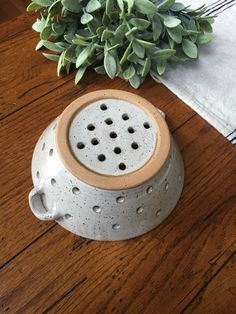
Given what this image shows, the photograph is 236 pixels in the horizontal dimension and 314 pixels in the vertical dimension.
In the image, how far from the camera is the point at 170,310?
432 millimetres

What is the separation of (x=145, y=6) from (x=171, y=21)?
5 cm

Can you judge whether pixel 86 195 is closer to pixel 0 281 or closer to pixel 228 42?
pixel 0 281

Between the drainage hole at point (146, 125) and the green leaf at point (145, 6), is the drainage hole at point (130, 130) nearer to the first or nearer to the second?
the drainage hole at point (146, 125)

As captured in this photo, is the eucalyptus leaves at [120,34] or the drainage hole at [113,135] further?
the eucalyptus leaves at [120,34]

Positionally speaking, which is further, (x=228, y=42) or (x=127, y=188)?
(x=228, y=42)

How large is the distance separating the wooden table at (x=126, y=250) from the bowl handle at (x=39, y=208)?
0.08 ft

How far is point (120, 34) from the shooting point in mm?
553

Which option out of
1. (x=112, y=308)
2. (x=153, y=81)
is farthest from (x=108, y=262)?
(x=153, y=81)

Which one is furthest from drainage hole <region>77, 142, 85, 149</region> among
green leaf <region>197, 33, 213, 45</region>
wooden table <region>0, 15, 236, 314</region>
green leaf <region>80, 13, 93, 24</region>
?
green leaf <region>197, 33, 213, 45</region>

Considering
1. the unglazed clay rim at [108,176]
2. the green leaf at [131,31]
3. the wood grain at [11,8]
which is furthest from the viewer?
the wood grain at [11,8]

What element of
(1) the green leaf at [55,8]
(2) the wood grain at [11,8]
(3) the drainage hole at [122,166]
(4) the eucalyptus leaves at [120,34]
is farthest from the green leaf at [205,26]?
(2) the wood grain at [11,8]

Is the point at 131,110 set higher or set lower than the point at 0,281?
higher

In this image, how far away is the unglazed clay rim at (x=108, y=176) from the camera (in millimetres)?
A: 411

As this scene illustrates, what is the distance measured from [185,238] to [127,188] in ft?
0.39
